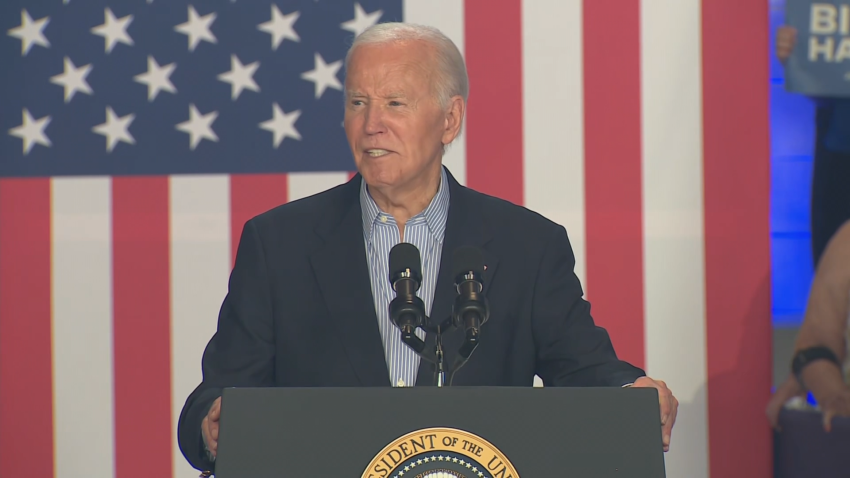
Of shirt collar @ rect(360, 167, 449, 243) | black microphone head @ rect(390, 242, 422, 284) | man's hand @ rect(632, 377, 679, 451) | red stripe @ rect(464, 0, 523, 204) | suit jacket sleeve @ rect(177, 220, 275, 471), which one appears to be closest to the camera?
black microphone head @ rect(390, 242, 422, 284)

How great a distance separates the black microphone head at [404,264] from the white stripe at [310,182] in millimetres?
1843

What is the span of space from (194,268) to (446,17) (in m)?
1.12

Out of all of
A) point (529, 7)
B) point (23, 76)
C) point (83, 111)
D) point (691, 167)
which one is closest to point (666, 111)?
point (691, 167)

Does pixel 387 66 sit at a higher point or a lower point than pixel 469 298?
higher

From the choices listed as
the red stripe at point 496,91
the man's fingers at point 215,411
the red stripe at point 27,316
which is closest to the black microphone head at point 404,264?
the man's fingers at point 215,411

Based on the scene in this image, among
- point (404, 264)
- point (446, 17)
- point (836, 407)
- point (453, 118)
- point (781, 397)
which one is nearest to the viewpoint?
point (404, 264)

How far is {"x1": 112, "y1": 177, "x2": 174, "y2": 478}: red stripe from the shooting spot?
3152mm

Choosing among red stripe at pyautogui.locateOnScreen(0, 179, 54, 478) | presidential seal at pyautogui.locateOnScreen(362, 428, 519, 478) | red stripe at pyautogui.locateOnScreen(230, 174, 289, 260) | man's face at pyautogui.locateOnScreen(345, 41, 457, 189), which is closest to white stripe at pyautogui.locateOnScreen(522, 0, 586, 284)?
red stripe at pyautogui.locateOnScreen(230, 174, 289, 260)

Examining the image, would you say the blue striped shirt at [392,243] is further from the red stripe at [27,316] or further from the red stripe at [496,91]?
the red stripe at [27,316]

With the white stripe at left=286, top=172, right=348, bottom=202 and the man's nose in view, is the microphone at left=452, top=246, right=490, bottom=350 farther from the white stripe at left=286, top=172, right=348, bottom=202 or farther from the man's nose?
the white stripe at left=286, top=172, right=348, bottom=202

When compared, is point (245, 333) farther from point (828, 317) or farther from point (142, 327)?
point (828, 317)

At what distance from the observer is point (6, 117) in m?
3.19

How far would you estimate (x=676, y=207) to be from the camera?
9.96 feet

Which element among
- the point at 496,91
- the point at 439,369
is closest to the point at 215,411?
the point at 439,369
